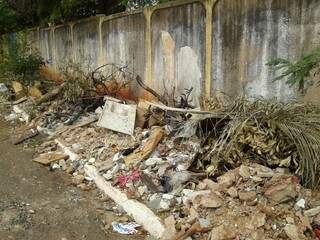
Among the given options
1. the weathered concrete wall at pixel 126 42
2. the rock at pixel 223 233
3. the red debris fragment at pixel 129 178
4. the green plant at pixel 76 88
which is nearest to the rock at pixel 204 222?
the rock at pixel 223 233

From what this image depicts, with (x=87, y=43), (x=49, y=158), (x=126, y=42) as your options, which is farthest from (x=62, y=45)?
(x=49, y=158)

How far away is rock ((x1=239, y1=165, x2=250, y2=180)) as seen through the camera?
12.4ft

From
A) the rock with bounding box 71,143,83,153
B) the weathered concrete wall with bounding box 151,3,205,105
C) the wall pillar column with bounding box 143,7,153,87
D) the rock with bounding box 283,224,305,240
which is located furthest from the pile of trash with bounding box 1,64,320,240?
the wall pillar column with bounding box 143,7,153,87

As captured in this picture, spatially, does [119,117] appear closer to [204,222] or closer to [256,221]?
[204,222]

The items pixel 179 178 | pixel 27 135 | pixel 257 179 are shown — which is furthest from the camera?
pixel 27 135

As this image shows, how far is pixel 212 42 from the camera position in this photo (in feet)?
17.7

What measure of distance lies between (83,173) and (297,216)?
2.85 metres

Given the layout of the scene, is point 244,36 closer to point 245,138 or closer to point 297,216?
point 245,138

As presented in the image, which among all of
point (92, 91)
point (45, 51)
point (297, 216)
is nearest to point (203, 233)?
point (297, 216)

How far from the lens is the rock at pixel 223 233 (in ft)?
10.8

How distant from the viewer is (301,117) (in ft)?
12.9

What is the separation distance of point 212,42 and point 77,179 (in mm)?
2473

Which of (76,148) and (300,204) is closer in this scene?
(300,204)

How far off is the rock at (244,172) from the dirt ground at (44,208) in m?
1.09
